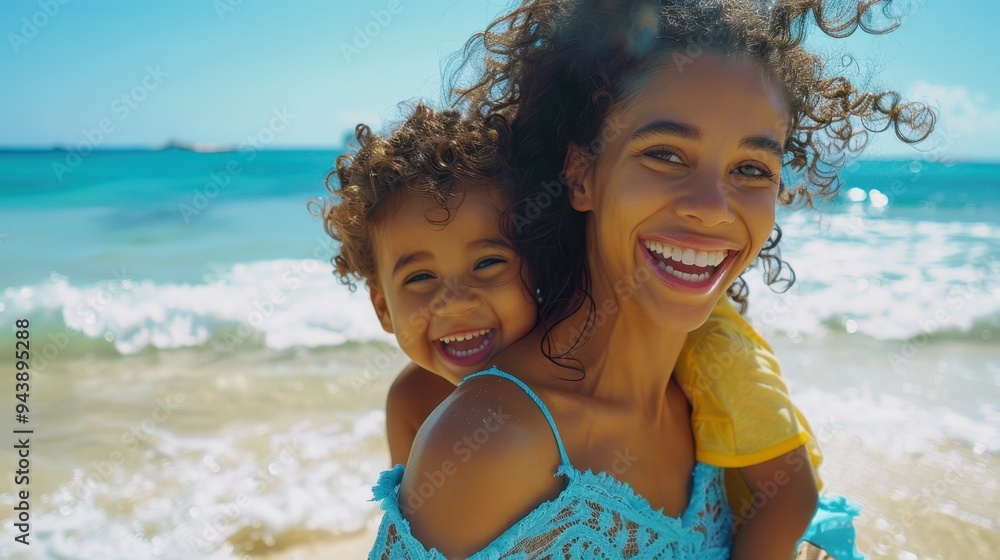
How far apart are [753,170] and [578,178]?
44 centimetres

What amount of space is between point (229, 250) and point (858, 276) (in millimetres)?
9263

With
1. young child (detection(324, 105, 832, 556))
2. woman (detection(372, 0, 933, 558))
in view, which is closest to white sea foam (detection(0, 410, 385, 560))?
young child (detection(324, 105, 832, 556))

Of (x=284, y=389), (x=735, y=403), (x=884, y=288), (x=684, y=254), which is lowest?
(x=735, y=403)

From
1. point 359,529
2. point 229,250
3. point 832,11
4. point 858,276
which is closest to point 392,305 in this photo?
point 832,11

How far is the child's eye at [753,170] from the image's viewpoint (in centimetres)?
197

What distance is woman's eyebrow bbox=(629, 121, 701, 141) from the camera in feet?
6.18

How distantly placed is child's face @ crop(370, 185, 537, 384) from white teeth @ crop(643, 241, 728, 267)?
0.53 metres

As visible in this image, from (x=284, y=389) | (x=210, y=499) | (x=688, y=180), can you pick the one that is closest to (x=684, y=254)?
→ (x=688, y=180)

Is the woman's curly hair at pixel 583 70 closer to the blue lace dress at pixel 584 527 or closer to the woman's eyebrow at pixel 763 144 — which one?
the woman's eyebrow at pixel 763 144

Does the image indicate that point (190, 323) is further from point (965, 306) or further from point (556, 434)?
point (965, 306)

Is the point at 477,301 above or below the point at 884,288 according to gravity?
below

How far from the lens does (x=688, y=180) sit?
75.0 inches

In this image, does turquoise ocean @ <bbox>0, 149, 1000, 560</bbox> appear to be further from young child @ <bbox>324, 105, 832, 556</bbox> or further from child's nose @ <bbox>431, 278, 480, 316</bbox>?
child's nose @ <bbox>431, 278, 480, 316</bbox>

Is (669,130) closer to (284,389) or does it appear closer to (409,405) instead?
(409,405)
